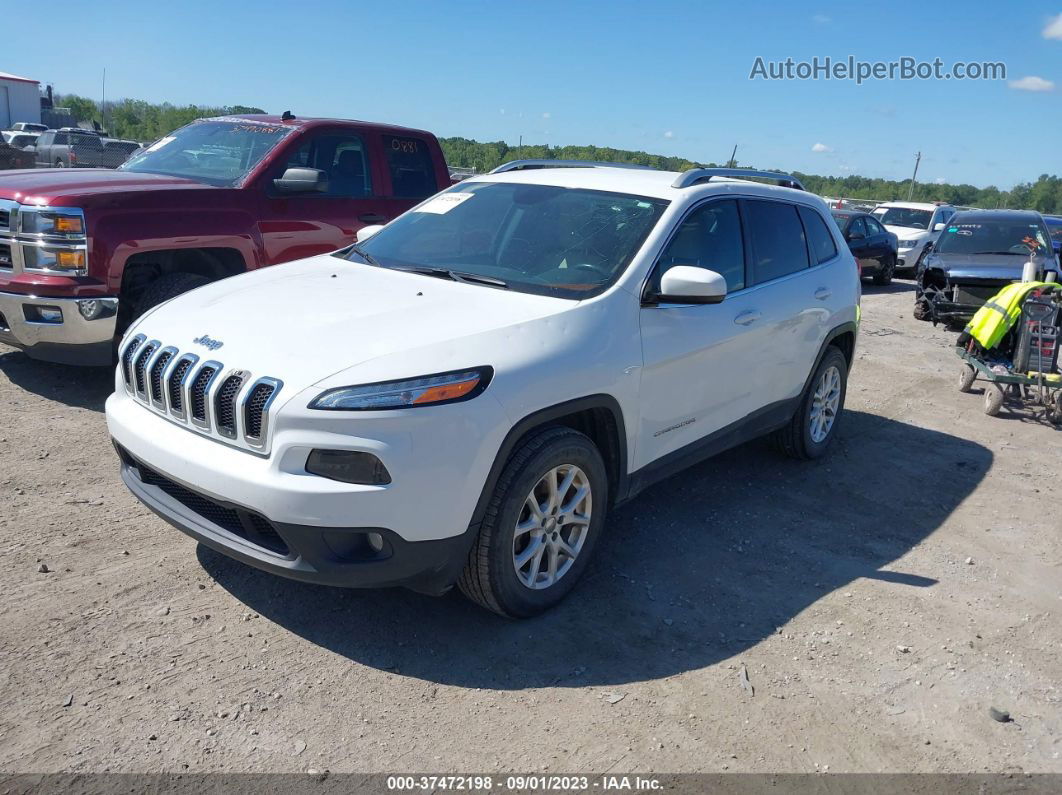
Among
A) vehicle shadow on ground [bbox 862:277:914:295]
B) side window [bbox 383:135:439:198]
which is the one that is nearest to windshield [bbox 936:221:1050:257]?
vehicle shadow on ground [bbox 862:277:914:295]

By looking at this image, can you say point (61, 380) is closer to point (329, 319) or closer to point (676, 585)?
Answer: point (329, 319)

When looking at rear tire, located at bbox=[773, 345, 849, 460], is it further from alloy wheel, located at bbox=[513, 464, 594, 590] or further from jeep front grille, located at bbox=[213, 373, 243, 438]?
jeep front grille, located at bbox=[213, 373, 243, 438]

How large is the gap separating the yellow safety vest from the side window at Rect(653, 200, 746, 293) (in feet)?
13.9

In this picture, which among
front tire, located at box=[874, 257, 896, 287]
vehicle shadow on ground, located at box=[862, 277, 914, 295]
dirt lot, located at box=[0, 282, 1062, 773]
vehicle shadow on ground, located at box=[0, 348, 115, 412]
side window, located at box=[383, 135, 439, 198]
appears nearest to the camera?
dirt lot, located at box=[0, 282, 1062, 773]

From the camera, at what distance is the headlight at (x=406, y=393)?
2.98m

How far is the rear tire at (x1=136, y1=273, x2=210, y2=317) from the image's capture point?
600cm

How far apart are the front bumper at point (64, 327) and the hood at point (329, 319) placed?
1903mm

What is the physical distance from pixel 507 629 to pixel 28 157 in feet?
78.5

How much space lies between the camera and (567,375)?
3.47 meters

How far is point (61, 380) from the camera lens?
6352 mm

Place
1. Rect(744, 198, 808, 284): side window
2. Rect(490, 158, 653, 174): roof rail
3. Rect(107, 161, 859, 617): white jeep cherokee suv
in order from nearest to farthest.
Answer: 1. Rect(107, 161, 859, 617): white jeep cherokee suv
2. Rect(744, 198, 808, 284): side window
3. Rect(490, 158, 653, 174): roof rail

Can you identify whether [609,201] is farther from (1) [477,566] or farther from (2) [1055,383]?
(2) [1055,383]

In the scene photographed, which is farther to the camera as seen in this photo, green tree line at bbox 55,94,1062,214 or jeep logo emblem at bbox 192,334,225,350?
green tree line at bbox 55,94,1062,214

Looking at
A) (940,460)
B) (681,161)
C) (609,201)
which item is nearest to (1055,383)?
(940,460)
